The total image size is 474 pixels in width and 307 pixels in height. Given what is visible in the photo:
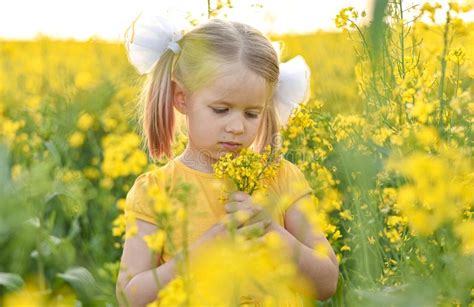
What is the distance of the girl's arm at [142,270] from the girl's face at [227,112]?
22cm

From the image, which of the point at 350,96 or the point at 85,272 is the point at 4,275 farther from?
the point at 350,96

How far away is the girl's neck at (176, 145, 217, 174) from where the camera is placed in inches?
93.6

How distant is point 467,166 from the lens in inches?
63.6

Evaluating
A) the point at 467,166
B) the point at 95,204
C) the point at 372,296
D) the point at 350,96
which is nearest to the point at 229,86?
the point at 467,166

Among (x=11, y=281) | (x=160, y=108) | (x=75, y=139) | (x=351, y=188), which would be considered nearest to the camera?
(x=160, y=108)

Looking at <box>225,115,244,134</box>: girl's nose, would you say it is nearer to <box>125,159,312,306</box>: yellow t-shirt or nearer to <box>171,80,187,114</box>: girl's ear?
<box>125,159,312,306</box>: yellow t-shirt

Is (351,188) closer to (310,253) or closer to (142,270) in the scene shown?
(310,253)

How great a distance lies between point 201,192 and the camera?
7.74 ft

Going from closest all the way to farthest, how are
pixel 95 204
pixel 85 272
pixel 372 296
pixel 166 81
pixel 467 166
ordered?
pixel 372 296
pixel 467 166
pixel 166 81
pixel 85 272
pixel 95 204

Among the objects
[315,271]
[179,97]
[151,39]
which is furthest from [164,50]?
[315,271]

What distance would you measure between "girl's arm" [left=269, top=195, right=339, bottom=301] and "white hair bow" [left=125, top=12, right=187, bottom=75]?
575mm

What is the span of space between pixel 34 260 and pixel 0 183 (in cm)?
32

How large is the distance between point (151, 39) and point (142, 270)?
2.27 feet

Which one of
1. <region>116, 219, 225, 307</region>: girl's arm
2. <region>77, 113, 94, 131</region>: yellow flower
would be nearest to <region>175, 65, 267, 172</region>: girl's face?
<region>116, 219, 225, 307</region>: girl's arm
